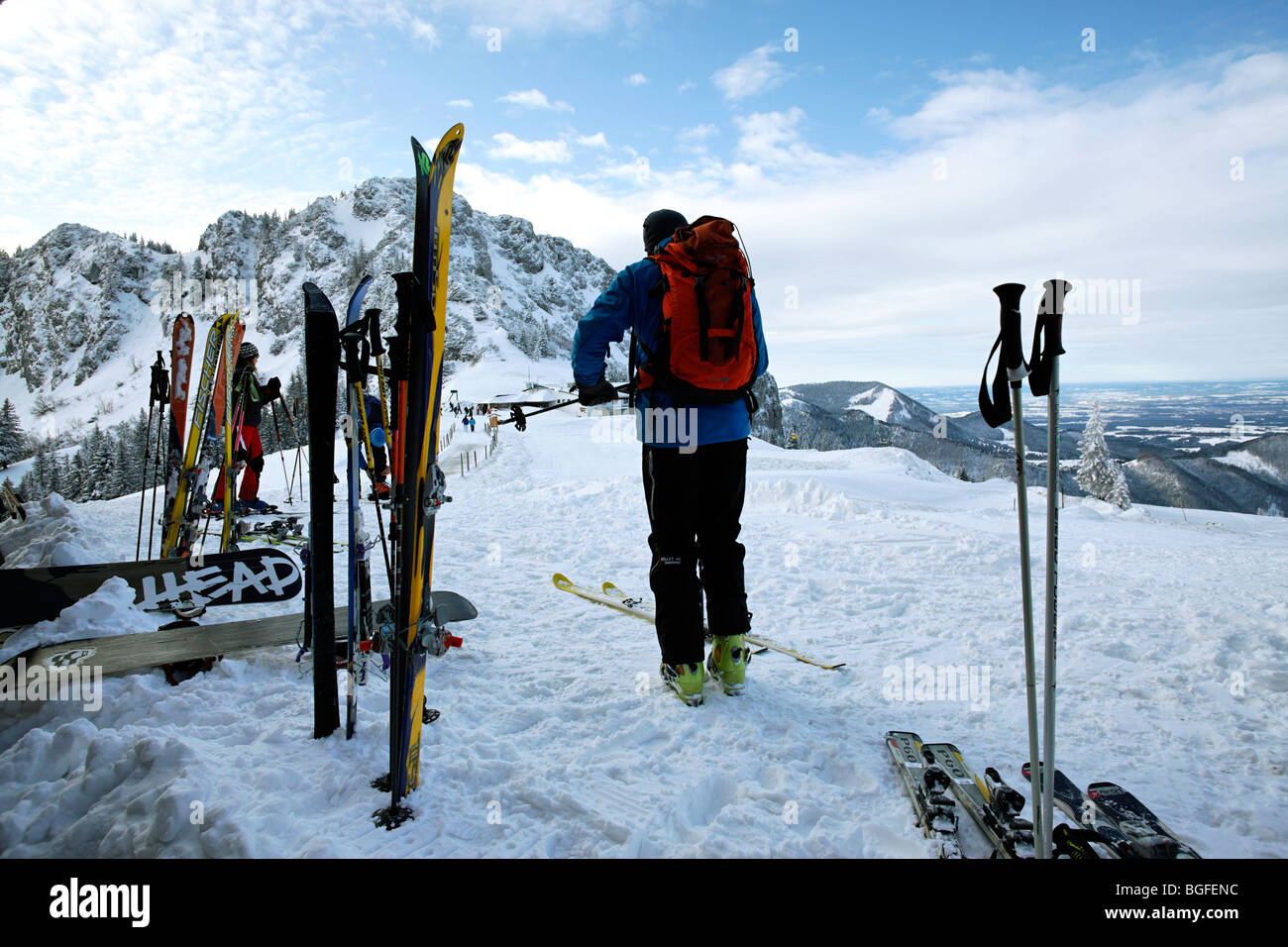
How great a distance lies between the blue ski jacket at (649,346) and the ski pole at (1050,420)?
150cm

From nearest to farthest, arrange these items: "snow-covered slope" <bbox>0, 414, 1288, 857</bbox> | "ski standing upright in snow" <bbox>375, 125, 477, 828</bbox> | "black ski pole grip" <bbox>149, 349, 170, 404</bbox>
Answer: "snow-covered slope" <bbox>0, 414, 1288, 857</bbox> → "ski standing upright in snow" <bbox>375, 125, 477, 828</bbox> → "black ski pole grip" <bbox>149, 349, 170, 404</bbox>

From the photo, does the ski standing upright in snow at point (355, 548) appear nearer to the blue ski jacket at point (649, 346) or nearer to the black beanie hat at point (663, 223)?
the blue ski jacket at point (649, 346)

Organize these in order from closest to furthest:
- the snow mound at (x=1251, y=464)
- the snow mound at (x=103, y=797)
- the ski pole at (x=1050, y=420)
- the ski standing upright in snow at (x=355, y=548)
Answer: the ski pole at (x=1050, y=420) → the snow mound at (x=103, y=797) → the ski standing upright in snow at (x=355, y=548) → the snow mound at (x=1251, y=464)

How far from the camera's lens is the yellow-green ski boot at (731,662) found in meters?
3.28

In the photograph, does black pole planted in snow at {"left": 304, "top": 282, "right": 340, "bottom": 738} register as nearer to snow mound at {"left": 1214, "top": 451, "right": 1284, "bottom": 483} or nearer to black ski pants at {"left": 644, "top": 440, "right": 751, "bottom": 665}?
black ski pants at {"left": 644, "top": 440, "right": 751, "bottom": 665}

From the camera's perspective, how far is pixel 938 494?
14.4 meters

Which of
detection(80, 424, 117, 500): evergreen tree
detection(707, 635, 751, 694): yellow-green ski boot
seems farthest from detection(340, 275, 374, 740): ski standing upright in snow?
detection(80, 424, 117, 500): evergreen tree

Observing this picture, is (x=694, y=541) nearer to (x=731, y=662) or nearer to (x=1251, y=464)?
(x=731, y=662)

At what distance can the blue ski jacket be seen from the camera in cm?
312

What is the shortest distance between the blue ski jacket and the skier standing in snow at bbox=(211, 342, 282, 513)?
613cm

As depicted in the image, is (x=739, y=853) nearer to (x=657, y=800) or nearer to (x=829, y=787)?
(x=657, y=800)

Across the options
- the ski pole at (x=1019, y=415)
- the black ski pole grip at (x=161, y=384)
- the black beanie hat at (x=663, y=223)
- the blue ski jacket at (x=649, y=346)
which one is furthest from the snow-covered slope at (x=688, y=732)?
the black ski pole grip at (x=161, y=384)

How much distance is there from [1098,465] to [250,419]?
149 feet

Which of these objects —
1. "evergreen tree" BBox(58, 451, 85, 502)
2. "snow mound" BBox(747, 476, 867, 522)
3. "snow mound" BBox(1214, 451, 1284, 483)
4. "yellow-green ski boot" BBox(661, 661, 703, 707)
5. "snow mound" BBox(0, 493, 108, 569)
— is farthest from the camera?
"snow mound" BBox(1214, 451, 1284, 483)
